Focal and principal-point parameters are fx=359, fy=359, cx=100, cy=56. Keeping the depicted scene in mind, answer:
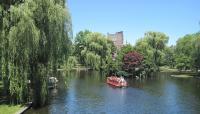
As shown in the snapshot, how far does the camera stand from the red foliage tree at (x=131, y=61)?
70.4 metres

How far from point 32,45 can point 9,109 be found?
5.34 metres

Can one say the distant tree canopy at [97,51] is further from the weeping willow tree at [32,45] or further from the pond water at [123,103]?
the weeping willow tree at [32,45]

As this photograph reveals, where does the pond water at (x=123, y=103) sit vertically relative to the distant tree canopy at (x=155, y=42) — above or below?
below

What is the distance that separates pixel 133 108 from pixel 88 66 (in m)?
64.3

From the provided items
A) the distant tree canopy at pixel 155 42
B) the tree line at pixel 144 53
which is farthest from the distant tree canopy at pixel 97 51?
the distant tree canopy at pixel 155 42

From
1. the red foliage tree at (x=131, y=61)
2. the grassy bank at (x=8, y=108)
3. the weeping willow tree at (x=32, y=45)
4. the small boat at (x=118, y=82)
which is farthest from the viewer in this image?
the red foliage tree at (x=131, y=61)

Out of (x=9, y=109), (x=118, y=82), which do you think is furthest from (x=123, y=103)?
(x=118, y=82)

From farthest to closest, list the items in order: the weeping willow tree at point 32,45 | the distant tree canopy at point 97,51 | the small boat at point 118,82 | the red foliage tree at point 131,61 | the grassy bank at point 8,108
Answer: the distant tree canopy at point 97,51, the red foliage tree at point 131,61, the small boat at point 118,82, the weeping willow tree at point 32,45, the grassy bank at point 8,108

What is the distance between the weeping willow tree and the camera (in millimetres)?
28500

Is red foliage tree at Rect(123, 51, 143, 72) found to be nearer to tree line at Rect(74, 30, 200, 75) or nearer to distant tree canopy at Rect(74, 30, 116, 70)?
tree line at Rect(74, 30, 200, 75)

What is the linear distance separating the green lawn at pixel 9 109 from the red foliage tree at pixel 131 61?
142ft

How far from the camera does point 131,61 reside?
70.6 m

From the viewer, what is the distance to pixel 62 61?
110 feet

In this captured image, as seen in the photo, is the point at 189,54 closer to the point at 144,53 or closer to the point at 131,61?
the point at 144,53
